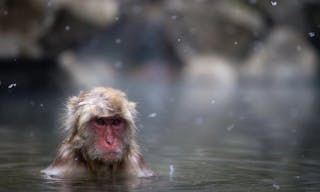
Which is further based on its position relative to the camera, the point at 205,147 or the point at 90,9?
the point at 90,9

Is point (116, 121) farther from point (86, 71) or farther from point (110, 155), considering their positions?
point (86, 71)

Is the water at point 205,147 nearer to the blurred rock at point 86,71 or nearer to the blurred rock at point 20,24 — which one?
the blurred rock at point 20,24

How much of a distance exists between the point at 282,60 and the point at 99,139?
14.5 metres

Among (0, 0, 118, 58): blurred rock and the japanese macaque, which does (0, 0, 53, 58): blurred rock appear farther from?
the japanese macaque

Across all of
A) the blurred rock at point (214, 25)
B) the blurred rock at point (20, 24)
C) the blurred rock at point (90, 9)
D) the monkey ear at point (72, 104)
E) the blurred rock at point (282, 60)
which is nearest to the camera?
the monkey ear at point (72, 104)

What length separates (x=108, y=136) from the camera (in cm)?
532

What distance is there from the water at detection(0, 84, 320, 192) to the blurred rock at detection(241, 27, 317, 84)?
3.76 m

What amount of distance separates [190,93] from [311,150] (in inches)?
380

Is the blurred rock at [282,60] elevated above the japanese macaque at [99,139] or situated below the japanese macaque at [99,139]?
above

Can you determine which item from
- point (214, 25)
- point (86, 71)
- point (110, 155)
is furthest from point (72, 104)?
point (214, 25)

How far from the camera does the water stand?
5289mm

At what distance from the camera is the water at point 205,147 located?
5.29 metres

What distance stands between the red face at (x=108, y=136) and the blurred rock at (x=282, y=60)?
14053 mm

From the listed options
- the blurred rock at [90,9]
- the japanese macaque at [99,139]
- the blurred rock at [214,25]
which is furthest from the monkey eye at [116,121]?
the blurred rock at [214,25]
